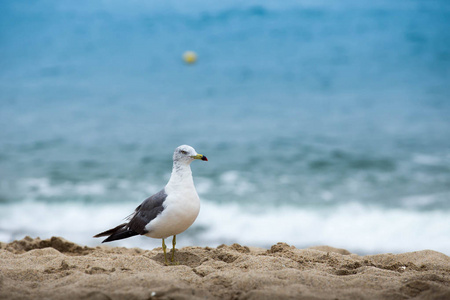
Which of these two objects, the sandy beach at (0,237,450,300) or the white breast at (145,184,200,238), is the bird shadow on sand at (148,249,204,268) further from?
the white breast at (145,184,200,238)

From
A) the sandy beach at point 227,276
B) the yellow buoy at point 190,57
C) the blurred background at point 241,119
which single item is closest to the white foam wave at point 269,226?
the blurred background at point 241,119

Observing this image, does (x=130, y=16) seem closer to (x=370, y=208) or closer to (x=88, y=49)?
(x=88, y=49)

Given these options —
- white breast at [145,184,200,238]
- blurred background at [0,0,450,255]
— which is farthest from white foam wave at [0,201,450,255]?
white breast at [145,184,200,238]

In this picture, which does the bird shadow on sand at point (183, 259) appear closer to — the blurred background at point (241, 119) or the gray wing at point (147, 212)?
the gray wing at point (147, 212)

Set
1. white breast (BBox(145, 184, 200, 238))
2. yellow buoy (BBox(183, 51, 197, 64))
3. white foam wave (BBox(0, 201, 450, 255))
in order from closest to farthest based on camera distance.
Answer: white breast (BBox(145, 184, 200, 238)) → white foam wave (BBox(0, 201, 450, 255)) → yellow buoy (BBox(183, 51, 197, 64))

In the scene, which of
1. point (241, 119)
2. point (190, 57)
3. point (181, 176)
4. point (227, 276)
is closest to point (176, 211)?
point (181, 176)

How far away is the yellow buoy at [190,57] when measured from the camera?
15.4 m

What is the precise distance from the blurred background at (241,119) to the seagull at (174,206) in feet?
7.63

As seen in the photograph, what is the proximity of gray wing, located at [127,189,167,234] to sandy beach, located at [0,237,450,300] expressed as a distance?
0.27 m

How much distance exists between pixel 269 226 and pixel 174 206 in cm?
330

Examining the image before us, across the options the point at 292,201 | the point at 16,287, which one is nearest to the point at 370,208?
the point at 292,201

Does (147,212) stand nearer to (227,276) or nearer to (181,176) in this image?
(181,176)

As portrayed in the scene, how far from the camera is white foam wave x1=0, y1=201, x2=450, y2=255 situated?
588cm

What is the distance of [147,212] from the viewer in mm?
3516
